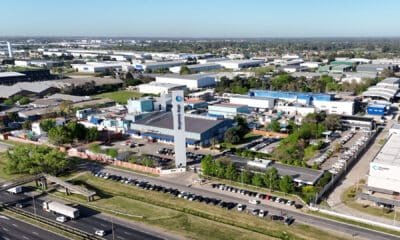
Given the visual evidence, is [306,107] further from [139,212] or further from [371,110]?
[139,212]

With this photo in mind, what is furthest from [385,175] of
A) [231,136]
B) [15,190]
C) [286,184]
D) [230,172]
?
[15,190]

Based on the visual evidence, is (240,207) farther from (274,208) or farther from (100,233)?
(100,233)

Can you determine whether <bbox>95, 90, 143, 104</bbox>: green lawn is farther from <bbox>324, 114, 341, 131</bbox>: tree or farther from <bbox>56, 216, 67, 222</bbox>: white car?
<bbox>56, 216, 67, 222</bbox>: white car

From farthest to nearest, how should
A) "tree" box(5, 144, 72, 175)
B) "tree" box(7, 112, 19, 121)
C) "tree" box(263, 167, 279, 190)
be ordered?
"tree" box(7, 112, 19, 121), "tree" box(5, 144, 72, 175), "tree" box(263, 167, 279, 190)

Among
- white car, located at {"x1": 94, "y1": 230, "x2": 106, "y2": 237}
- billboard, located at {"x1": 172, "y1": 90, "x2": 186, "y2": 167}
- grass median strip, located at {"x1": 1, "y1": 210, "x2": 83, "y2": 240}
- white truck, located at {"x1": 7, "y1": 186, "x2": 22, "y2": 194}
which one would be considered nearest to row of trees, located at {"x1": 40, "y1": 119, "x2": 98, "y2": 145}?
white truck, located at {"x1": 7, "y1": 186, "x2": 22, "y2": 194}

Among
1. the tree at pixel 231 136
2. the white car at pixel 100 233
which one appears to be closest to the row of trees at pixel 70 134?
the tree at pixel 231 136

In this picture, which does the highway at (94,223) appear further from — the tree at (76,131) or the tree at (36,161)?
the tree at (76,131)

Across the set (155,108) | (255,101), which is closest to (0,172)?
(155,108)
